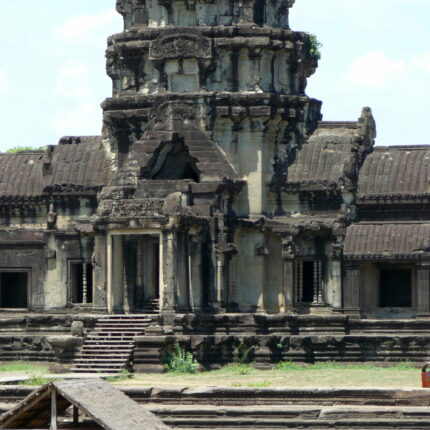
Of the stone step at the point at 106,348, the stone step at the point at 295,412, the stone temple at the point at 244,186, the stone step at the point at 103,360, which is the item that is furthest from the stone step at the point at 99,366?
the stone step at the point at 295,412

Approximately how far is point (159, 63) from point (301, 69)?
4185 millimetres

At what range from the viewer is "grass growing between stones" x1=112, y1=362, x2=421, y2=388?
35250 mm

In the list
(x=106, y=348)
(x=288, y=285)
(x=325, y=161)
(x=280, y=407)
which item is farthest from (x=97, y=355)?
(x=280, y=407)

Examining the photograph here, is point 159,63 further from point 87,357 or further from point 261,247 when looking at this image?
point 87,357

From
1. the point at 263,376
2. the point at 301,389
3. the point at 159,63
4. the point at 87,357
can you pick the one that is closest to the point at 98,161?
the point at 159,63

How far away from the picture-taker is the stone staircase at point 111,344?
132ft

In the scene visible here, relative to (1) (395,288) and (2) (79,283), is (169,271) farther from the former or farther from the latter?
(1) (395,288)

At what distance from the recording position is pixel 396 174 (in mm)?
46438

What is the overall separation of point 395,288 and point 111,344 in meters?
8.83

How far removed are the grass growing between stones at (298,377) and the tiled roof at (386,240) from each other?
4277 mm

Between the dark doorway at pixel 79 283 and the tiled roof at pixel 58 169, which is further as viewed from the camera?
the tiled roof at pixel 58 169

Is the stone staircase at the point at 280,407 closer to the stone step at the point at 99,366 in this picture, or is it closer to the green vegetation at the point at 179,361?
the stone step at the point at 99,366

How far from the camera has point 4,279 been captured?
4956 centimetres

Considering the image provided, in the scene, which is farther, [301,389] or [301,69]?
[301,69]
